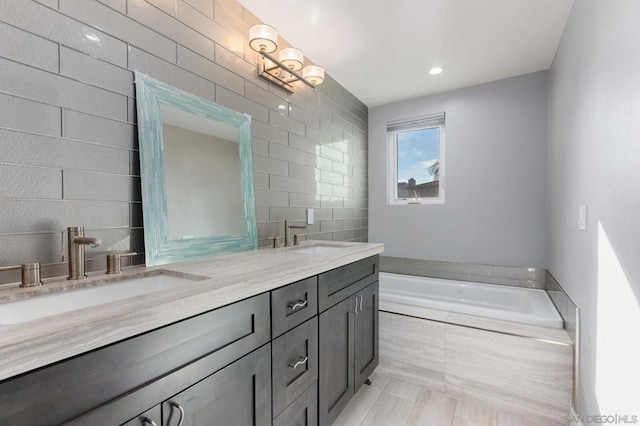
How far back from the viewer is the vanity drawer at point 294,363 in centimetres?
112

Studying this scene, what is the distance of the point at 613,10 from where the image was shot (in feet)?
3.83

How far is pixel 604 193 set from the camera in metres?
1.26

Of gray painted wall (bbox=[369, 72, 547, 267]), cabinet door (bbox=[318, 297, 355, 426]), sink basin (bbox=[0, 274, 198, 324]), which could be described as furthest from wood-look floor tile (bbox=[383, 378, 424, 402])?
sink basin (bbox=[0, 274, 198, 324])

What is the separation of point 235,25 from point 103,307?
1.66 metres

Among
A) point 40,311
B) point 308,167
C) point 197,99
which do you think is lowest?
point 40,311

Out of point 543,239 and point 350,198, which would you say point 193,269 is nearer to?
point 350,198

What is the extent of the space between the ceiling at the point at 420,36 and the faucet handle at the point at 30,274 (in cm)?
167

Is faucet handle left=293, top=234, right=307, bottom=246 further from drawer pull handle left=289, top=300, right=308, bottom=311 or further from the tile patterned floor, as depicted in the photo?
the tile patterned floor

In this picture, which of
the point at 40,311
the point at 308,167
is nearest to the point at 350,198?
the point at 308,167

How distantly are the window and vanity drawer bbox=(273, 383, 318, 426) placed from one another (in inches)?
93.8

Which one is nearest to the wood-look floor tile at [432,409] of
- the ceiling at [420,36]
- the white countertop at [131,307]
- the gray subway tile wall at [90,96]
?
the white countertop at [131,307]

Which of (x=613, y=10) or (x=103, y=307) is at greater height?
(x=613, y=10)

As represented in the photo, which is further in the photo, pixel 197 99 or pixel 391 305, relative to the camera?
pixel 391 305

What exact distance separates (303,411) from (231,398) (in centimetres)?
51
